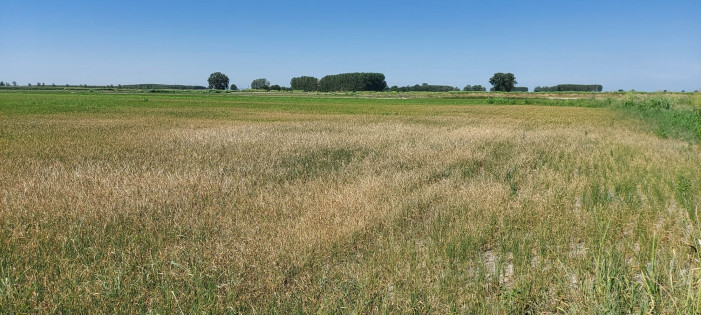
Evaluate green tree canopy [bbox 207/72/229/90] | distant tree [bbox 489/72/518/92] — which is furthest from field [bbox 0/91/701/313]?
green tree canopy [bbox 207/72/229/90]

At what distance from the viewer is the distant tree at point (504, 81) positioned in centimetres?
15675

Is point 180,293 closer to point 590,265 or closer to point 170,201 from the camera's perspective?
point 170,201

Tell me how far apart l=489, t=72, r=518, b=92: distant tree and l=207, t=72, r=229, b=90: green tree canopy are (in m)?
118

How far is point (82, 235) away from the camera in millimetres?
4441

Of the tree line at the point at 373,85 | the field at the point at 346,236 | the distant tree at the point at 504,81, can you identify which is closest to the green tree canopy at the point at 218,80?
the tree line at the point at 373,85

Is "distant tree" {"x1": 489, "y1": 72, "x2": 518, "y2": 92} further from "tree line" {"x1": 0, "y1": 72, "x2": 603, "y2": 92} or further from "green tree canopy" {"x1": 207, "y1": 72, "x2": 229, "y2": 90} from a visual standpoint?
"green tree canopy" {"x1": 207, "y1": 72, "x2": 229, "y2": 90}

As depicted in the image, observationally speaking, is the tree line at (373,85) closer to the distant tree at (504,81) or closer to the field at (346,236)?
the distant tree at (504,81)

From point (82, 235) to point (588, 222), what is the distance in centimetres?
568

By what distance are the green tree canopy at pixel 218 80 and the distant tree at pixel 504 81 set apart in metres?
118

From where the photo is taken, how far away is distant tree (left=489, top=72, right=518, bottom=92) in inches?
6171

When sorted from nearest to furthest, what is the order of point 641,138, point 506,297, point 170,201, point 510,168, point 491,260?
point 506,297, point 491,260, point 170,201, point 510,168, point 641,138

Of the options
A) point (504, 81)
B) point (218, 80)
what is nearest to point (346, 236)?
point (504, 81)

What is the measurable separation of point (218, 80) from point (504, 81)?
12612 centimetres

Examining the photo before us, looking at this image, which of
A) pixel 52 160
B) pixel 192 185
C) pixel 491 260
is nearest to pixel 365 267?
pixel 491 260
